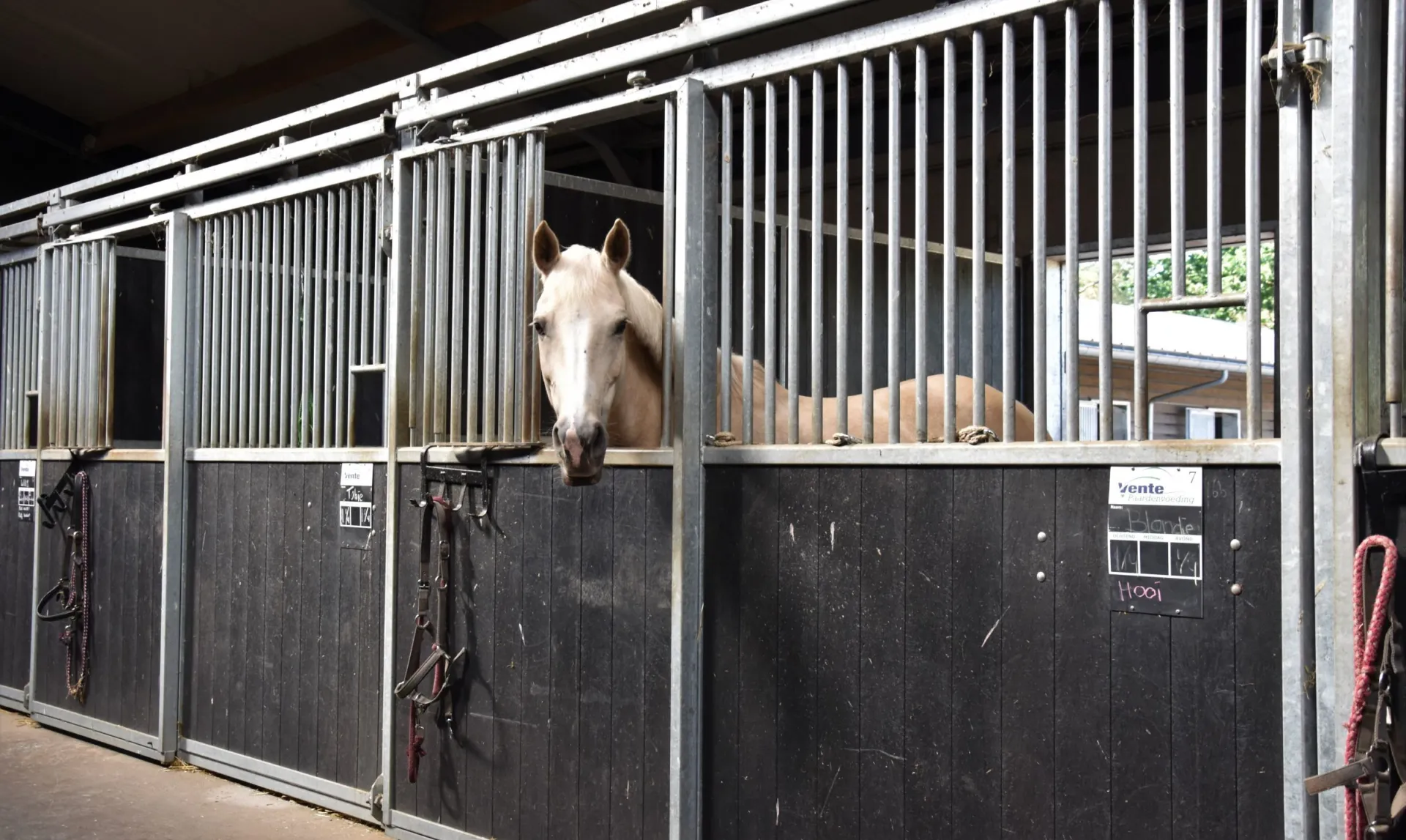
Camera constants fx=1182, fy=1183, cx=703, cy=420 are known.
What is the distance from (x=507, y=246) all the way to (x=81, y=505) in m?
2.77

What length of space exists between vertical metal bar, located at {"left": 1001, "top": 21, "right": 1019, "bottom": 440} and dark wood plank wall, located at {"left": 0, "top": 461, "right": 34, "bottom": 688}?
468 cm

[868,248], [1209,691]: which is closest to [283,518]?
[868,248]

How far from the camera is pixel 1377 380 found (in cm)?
183

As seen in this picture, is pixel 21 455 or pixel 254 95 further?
pixel 254 95

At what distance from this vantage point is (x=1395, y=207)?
5.74ft

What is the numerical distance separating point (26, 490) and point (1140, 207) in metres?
5.03

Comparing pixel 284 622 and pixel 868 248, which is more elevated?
pixel 868 248

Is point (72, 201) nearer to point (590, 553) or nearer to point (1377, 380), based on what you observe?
point (590, 553)

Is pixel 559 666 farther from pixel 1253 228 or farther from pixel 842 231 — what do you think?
pixel 1253 228

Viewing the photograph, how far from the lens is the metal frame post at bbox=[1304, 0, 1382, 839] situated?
1783mm

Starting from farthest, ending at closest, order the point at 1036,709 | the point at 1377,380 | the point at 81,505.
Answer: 1. the point at 81,505
2. the point at 1036,709
3. the point at 1377,380

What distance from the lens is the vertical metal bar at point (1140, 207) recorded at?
6.60 ft

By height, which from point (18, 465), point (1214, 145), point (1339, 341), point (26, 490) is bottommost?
point (26, 490)

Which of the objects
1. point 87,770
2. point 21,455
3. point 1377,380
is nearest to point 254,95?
point 21,455
